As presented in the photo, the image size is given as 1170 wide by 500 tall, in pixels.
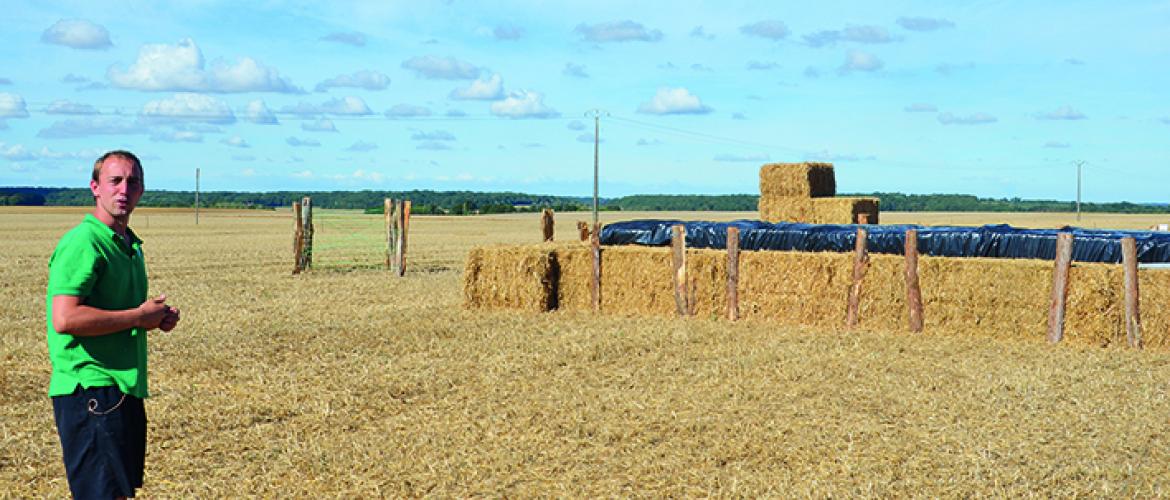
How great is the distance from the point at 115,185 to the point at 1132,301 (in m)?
13.8

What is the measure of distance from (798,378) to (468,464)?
16.1 feet

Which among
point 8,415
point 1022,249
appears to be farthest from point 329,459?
point 1022,249

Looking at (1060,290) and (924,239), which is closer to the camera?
(1060,290)

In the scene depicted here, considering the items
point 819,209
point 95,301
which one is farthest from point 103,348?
point 819,209

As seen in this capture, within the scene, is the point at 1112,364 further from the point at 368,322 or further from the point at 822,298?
the point at 368,322

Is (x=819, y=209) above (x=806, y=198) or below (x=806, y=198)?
below

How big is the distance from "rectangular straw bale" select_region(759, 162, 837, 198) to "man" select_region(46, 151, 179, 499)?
2690cm

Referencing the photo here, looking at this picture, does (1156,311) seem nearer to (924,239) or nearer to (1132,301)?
(1132,301)

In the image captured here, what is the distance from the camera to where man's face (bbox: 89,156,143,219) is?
15.9ft

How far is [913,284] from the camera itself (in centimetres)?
1614

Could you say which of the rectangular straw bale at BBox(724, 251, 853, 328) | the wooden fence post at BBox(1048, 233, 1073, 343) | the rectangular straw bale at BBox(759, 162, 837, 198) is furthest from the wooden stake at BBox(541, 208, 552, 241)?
the wooden fence post at BBox(1048, 233, 1073, 343)

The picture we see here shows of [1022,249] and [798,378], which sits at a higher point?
[1022,249]

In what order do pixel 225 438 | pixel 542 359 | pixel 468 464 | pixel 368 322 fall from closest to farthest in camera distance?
pixel 468 464 < pixel 225 438 < pixel 542 359 < pixel 368 322

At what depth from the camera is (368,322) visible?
16.5 metres
